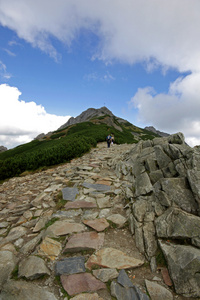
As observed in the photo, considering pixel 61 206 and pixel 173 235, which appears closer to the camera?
pixel 173 235

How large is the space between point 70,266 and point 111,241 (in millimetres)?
1326

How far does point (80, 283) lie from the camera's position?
128 inches

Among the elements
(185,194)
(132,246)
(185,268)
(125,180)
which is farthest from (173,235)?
(125,180)

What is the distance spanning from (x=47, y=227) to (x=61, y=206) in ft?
4.09

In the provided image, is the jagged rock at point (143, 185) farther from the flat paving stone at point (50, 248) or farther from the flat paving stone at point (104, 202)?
the flat paving stone at point (50, 248)

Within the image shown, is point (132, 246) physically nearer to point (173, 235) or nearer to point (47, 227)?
point (173, 235)

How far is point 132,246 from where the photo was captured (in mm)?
4273

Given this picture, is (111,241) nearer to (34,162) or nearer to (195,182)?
(195,182)

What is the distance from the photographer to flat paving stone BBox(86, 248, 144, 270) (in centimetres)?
364

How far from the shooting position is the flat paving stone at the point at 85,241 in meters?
4.06

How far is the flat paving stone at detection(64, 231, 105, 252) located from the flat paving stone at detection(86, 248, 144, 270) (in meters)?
0.24

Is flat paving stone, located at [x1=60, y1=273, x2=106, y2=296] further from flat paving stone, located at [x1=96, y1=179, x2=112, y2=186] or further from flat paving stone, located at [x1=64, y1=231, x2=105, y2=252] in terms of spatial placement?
flat paving stone, located at [x1=96, y1=179, x2=112, y2=186]

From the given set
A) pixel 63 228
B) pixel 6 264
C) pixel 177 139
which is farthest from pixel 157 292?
pixel 177 139

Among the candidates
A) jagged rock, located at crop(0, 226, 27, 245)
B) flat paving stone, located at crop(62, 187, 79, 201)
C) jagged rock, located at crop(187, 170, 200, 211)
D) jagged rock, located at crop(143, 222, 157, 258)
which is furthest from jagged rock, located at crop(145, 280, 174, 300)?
flat paving stone, located at crop(62, 187, 79, 201)
